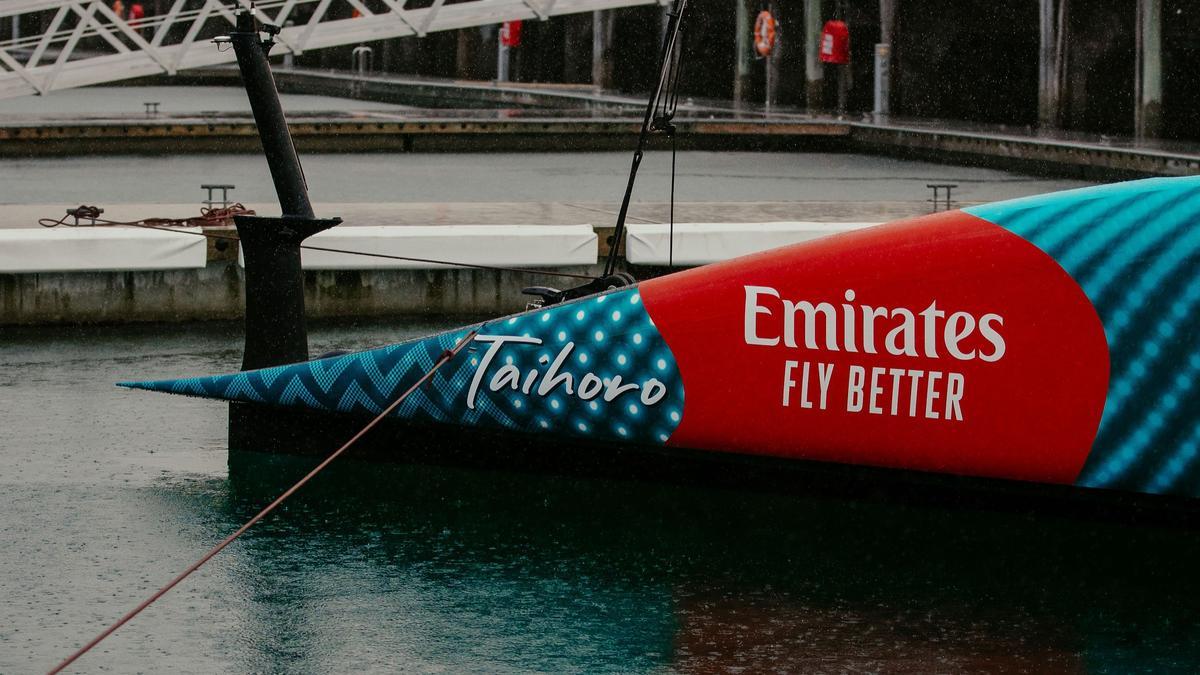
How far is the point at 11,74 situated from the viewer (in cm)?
3011

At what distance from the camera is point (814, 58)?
41438mm

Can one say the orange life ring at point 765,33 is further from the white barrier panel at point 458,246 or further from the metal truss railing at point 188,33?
the white barrier panel at point 458,246

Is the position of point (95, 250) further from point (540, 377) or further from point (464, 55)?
point (464, 55)

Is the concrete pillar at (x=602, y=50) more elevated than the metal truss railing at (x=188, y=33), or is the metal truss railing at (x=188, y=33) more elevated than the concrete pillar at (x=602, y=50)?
the concrete pillar at (x=602, y=50)

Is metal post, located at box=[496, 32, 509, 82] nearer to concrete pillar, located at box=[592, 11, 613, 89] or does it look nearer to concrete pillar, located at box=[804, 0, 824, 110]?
concrete pillar, located at box=[592, 11, 613, 89]

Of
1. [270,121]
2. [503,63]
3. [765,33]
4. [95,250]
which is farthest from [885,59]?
[270,121]

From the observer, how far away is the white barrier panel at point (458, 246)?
14555mm

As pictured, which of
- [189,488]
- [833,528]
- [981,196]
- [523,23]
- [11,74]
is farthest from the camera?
[523,23]

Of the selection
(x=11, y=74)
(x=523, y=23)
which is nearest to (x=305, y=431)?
(x=11, y=74)

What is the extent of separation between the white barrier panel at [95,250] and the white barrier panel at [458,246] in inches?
20.7

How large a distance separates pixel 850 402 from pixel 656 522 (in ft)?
3.90

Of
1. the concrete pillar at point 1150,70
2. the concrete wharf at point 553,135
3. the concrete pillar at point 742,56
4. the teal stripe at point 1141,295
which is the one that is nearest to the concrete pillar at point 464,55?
the concrete pillar at point 742,56

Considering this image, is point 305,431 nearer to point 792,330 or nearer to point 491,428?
point 491,428

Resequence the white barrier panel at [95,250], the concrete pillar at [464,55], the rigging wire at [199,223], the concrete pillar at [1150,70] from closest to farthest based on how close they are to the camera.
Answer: the white barrier panel at [95,250] < the rigging wire at [199,223] < the concrete pillar at [1150,70] < the concrete pillar at [464,55]
